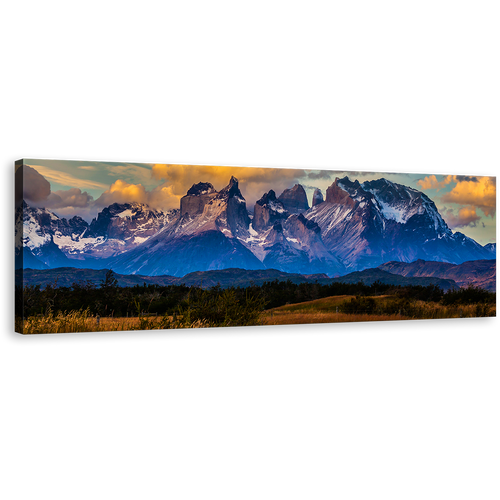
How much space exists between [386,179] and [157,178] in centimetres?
380

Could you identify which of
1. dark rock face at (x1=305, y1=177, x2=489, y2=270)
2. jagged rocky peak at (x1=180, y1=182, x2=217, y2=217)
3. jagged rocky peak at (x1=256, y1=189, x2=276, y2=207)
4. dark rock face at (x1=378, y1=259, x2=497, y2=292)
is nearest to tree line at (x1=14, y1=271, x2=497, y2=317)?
dark rock face at (x1=378, y1=259, x2=497, y2=292)

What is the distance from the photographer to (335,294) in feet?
27.1

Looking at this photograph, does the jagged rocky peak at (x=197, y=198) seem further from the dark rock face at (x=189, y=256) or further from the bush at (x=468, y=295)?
the bush at (x=468, y=295)

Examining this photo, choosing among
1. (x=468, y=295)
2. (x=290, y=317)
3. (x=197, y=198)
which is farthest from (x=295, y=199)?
(x=468, y=295)

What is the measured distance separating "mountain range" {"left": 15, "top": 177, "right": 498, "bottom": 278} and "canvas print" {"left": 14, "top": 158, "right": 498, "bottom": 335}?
0.7 inches

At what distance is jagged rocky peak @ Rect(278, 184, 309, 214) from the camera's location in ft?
26.5

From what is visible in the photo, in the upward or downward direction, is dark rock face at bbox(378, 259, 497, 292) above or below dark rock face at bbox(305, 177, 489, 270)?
below

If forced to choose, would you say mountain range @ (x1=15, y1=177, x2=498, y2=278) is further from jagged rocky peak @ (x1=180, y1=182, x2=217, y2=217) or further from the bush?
the bush

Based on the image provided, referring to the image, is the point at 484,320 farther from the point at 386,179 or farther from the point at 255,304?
the point at 255,304

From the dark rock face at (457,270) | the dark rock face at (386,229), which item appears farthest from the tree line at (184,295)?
the dark rock face at (386,229)

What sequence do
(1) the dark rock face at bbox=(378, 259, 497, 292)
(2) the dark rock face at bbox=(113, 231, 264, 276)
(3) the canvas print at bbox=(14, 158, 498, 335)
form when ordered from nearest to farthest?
(3) the canvas print at bbox=(14, 158, 498, 335) < (2) the dark rock face at bbox=(113, 231, 264, 276) < (1) the dark rock face at bbox=(378, 259, 497, 292)

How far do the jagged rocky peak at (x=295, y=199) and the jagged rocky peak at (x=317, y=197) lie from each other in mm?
138

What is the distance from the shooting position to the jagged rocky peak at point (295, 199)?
26.5ft

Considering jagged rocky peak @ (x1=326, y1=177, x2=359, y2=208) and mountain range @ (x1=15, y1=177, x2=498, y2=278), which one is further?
jagged rocky peak @ (x1=326, y1=177, x2=359, y2=208)
